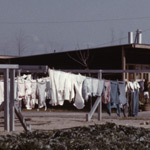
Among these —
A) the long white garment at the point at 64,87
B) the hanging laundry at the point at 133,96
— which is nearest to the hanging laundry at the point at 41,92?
the long white garment at the point at 64,87

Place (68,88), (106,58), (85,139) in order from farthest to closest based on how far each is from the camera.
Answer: (106,58) → (68,88) → (85,139)

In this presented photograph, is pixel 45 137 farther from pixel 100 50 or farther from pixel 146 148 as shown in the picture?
pixel 100 50

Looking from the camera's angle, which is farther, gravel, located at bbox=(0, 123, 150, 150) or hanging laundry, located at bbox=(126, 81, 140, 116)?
hanging laundry, located at bbox=(126, 81, 140, 116)

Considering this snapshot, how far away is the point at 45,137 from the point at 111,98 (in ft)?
32.4

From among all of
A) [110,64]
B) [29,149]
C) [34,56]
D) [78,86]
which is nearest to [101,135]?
[29,149]

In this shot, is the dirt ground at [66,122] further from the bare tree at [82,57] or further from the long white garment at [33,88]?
the bare tree at [82,57]

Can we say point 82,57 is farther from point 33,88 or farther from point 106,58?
point 33,88

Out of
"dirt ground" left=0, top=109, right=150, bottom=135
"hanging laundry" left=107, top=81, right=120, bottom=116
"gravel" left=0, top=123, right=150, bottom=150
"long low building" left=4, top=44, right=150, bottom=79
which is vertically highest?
"long low building" left=4, top=44, right=150, bottom=79

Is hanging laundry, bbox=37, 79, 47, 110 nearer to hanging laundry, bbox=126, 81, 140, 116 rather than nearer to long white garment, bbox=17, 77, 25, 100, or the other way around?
long white garment, bbox=17, 77, 25, 100

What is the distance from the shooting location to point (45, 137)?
6219 mm

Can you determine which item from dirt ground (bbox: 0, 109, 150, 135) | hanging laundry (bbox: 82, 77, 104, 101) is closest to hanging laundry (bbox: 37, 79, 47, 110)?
dirt ground (bbox: 0, 109, 150, 135)

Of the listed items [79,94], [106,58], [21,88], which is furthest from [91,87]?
[106,58]

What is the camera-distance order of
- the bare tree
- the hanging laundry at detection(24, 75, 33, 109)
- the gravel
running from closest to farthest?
the gravel, the hanging laundry at detection(24, 75, 33, 109), the bare tree

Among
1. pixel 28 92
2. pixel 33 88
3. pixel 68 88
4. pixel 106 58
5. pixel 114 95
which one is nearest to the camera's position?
pixel 68 88
